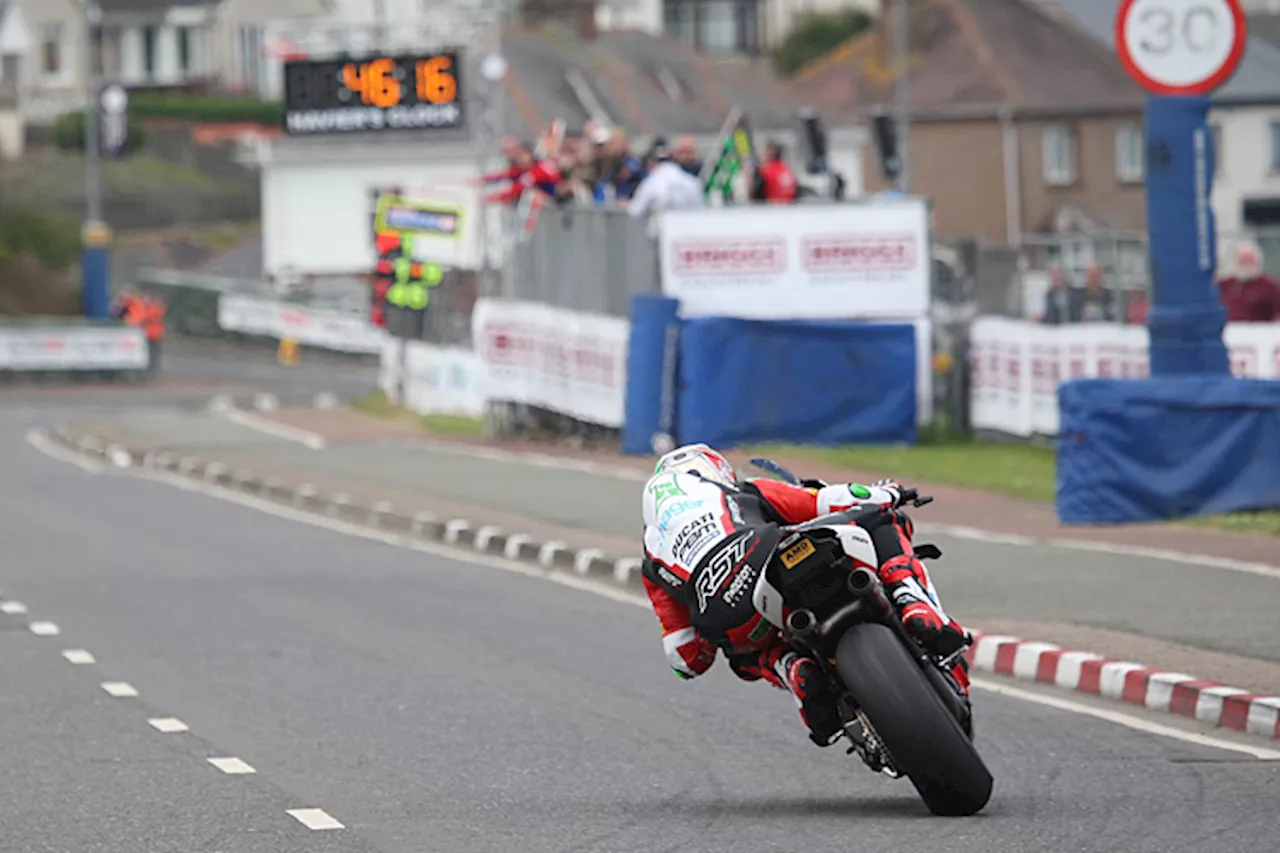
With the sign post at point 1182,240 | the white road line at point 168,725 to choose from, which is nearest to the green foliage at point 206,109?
the sign post at point 1182,240

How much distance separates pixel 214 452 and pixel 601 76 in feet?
146

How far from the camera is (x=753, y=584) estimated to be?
8.77 meters

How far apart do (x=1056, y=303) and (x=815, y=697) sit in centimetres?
1652

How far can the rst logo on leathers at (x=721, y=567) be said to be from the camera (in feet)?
28.8

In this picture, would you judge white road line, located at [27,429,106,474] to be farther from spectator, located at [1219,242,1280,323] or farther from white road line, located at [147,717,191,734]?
white road line, located at [147,717,191,734]

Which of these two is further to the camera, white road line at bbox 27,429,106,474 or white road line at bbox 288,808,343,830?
white road line at bbox 27,429,106,474

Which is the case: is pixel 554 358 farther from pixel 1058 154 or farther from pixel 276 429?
pixel 1058 154

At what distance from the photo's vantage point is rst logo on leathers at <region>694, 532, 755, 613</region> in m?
8.79

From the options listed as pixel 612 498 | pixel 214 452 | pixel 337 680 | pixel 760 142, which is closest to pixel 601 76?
pixel 760 142

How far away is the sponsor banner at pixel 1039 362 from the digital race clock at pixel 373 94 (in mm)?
37472

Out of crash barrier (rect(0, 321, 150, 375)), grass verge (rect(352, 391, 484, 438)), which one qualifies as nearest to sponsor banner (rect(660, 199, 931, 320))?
grass verge (rect(352, 391, 484, 438))

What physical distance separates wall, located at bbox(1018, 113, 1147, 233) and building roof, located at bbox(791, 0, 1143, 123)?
1.77 ft

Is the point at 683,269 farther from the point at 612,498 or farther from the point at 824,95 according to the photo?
the point at 824,95

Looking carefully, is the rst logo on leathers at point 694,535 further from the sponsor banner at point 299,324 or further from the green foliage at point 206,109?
the green foliage at point 206,109
